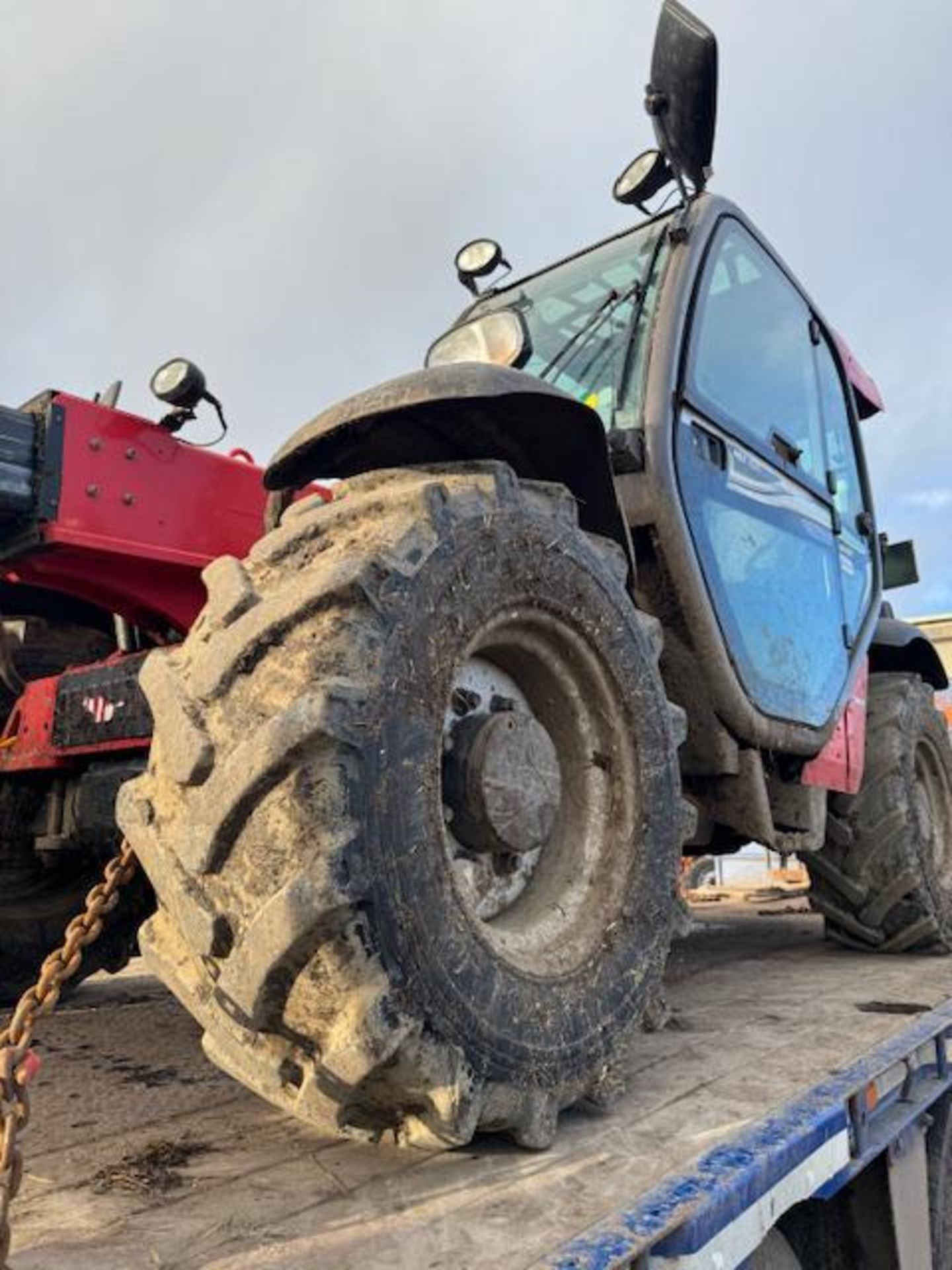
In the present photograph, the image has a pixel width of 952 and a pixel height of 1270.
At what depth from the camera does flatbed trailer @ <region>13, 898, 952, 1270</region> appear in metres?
1.37

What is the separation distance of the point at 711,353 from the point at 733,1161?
2411mm

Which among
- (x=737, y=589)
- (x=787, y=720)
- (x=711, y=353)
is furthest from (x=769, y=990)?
(x=711, y=353)

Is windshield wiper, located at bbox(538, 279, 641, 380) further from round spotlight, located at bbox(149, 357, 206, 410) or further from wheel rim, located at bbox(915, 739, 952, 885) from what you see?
wheel rim, located at bbox(915, 739, 952, 885)

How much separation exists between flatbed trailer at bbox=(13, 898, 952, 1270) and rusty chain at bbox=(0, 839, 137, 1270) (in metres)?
0.20

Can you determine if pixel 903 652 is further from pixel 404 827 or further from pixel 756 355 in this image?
pixel 404 827

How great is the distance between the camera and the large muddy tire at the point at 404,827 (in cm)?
150

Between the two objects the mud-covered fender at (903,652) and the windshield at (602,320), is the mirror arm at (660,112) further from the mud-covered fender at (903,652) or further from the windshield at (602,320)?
the mud-covered fender at (903,652)

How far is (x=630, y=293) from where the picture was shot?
11.0 feet

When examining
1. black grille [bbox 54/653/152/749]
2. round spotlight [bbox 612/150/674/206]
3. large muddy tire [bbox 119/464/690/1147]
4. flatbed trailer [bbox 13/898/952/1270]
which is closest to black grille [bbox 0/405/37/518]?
black grille [bbox 54/653/152/749]

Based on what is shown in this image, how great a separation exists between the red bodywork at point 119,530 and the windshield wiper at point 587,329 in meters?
1.14

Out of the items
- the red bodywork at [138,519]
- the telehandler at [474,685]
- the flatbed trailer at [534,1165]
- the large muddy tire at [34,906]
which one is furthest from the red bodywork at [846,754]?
the large muddy tire at [34,906]

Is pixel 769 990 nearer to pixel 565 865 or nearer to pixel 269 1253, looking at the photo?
pixel 565 865

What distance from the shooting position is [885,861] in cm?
393

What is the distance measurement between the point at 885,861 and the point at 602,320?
219 cm
